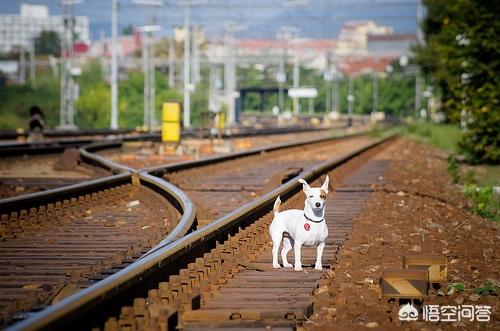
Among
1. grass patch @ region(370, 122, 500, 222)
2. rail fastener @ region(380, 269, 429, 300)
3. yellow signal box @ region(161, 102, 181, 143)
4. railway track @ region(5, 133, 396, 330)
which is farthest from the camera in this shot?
yellow signal box @ region(161, 102, 181, 143)

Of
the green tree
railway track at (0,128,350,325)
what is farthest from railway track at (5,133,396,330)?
the green tree

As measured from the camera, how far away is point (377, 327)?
6820mm

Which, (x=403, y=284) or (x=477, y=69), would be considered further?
(x=477, y=69)

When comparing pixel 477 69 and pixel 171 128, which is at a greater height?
pixel 477 69

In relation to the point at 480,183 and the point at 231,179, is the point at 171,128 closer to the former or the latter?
the point at 231,179

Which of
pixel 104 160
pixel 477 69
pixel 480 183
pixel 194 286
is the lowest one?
pixel 480 183

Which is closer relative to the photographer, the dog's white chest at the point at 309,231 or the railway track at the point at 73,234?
the railway track at the point at 73,234

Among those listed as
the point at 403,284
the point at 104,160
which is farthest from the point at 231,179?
the point at 403,284

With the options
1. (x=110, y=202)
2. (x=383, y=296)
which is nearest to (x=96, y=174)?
(x=110, y=202)

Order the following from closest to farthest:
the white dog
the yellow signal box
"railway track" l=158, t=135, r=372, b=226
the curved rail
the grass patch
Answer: the white dog < "railway track" l=158, t=135, r=372, b=226 < the grass patch < the curved rail < the yellow signal box

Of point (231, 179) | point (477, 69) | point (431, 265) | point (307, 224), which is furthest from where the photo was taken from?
point (477, 69)

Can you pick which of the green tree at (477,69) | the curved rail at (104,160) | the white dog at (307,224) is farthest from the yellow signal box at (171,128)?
the white dog at (307,224)

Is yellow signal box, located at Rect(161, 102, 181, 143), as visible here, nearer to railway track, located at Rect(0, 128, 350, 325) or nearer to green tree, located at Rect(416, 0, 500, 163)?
green tree, located at Rect(416, 0, 500, 163)

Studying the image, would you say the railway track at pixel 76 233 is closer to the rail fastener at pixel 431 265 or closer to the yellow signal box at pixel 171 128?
the rail fastener at pixel 431 265
